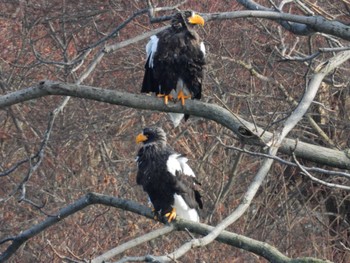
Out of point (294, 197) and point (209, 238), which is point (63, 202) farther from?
point (209, 238)

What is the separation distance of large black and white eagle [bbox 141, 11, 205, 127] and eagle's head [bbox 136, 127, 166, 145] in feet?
1.73

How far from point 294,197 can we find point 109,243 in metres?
2.56

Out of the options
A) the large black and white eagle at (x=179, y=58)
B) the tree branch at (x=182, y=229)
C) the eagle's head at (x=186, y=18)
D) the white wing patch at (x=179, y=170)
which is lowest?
the white wing patch at (x=179, y=170)

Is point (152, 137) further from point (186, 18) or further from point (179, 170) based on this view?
point (186, 18)

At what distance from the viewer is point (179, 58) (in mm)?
6840

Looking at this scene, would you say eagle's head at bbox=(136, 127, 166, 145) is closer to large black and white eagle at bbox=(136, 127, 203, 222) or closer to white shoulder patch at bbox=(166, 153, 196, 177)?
large black and white eagle at bbox=(136, 127, 203, 222)

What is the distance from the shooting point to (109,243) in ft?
29.9

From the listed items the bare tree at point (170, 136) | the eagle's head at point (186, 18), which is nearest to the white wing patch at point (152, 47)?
the eagle's head at point (186, 18)

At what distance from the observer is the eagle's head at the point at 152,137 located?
741 centimetres

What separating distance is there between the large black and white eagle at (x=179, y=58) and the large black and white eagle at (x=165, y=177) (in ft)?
1.71

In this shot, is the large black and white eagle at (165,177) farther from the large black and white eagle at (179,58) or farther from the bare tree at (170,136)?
the bare tree at (170,136)

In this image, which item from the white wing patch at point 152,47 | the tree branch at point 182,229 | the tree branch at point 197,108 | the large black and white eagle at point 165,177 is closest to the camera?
the tree branch at point 197,108

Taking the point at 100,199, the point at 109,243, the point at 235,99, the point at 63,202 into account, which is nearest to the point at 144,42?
the point at 235,99

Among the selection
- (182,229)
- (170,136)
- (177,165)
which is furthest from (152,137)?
(170,136)
